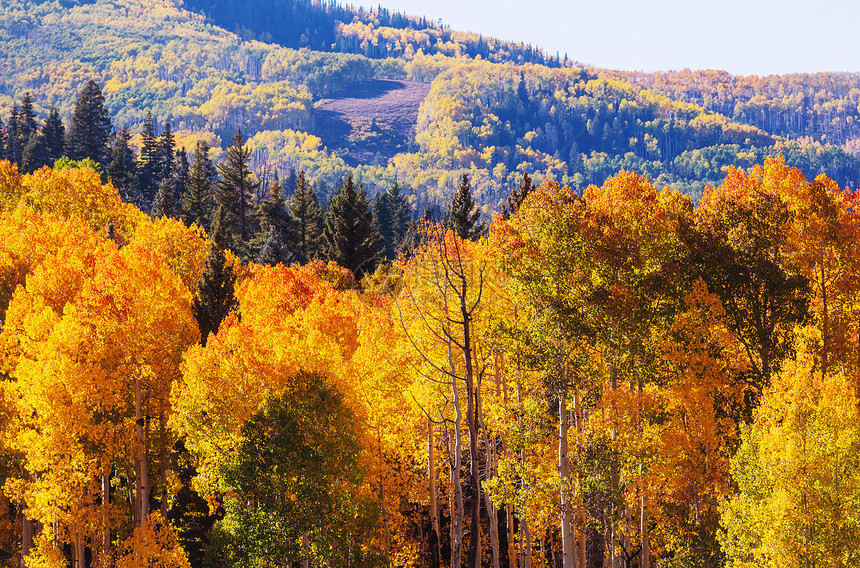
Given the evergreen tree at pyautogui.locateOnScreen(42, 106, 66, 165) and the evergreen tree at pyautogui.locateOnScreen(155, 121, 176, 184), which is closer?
the evergreen tree at pyautogui.locateOnScreen(42, 106, 66, 165)

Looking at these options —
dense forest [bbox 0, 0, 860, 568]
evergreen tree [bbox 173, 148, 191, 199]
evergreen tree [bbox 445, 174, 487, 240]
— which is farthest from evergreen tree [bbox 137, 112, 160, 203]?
dense forest [bbox 0, 0, 860, 568]

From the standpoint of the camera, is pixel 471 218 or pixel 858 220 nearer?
pixel 858 220

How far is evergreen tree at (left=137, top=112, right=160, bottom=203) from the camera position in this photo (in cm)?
11862

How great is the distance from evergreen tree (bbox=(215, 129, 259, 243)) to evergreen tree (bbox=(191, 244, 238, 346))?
4276 centimetres

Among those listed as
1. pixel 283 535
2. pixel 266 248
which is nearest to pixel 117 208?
pixel 266 248

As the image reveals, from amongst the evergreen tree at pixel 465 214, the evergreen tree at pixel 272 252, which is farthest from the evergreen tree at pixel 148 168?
the evergreen tree at pixel 465 214

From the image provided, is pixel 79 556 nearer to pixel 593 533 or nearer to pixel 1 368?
pixel 1 368

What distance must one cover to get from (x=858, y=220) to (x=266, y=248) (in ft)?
163

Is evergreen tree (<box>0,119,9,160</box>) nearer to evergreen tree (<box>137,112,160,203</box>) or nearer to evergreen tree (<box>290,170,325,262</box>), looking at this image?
evergreen tree (<box>137,112,160,203</box>)

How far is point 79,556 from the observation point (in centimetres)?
3309

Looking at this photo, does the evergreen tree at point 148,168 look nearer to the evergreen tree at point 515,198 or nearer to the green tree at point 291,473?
the evergreen tree at point 515,198

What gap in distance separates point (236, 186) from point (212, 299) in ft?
154

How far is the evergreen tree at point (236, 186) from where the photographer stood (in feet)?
277

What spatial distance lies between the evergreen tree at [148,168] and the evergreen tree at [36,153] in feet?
44.9
